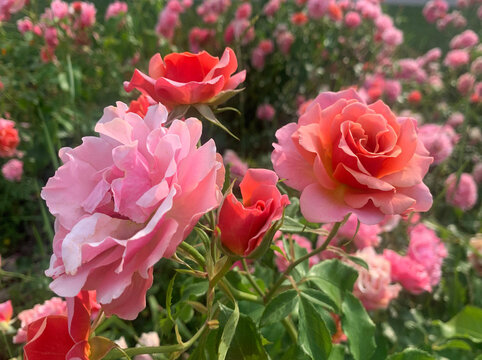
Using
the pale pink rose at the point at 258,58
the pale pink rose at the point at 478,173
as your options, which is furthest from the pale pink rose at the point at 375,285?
the pale pink rose at the point at 258,58

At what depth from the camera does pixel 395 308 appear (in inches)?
40.8

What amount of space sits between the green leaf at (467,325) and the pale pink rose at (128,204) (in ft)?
2.20

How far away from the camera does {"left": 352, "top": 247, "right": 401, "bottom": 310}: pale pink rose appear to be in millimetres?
840

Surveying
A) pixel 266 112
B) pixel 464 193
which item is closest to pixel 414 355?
pixel 464 193

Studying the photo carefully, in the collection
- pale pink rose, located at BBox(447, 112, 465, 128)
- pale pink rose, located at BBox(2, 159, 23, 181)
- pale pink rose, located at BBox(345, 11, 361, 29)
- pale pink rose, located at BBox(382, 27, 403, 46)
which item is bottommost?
pale pink rose, located at BBox(2, 159, 23, 181)

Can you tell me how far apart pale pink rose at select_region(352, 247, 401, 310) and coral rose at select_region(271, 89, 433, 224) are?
44 cm

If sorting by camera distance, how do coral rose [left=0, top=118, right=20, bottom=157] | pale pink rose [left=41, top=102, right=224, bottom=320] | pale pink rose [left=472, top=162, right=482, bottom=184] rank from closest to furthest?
pale pink rose [left=41, top=102, right=224, bottom=320], coral rose [left=0, top=118, right=20, bottom=157], pale pink rose [left=472, top=162, right=482, bottom=184]

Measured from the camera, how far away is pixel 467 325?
80 cm

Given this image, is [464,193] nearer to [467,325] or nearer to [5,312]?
[467,325]

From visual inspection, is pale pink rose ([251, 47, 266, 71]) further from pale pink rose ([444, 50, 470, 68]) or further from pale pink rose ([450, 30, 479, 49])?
pale pink rose ([450, 30, 479, 49])

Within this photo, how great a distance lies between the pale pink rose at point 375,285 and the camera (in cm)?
84

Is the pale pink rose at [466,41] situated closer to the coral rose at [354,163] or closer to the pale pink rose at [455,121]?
the pale pink rose at [455,121]

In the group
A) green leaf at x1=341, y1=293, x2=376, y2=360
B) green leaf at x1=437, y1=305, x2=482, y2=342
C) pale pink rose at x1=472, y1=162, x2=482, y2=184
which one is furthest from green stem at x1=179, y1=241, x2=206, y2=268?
pale pink rose at x1=472, y1=162, x2=482, y2=184

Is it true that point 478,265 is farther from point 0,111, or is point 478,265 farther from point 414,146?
point 0,111
